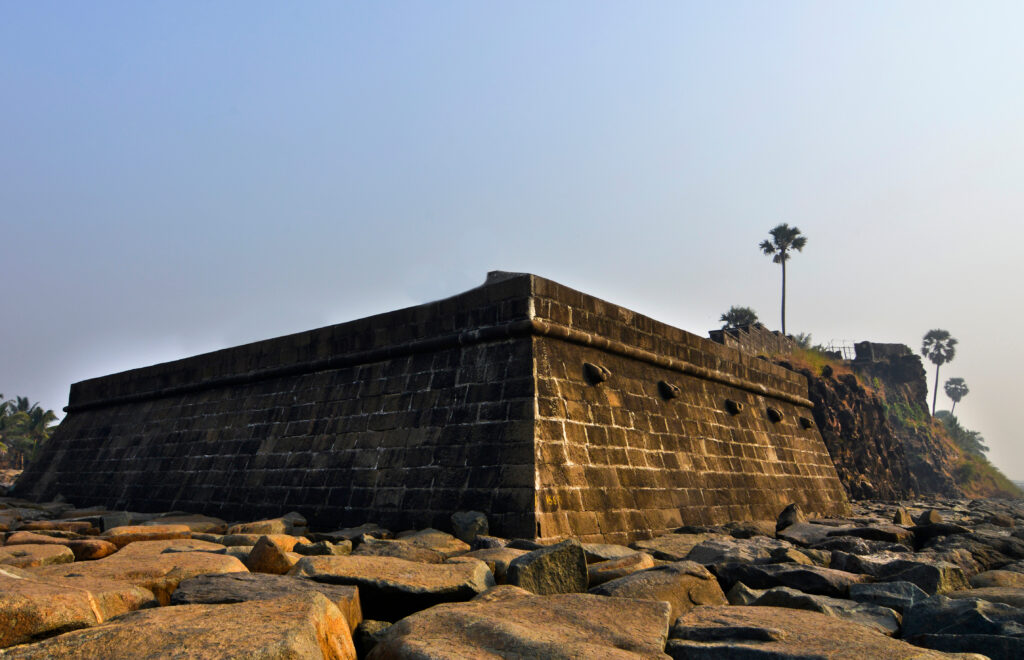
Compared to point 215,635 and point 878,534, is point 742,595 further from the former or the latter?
point 878,534

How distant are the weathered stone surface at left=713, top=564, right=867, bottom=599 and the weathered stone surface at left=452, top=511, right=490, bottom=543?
6.79 ft

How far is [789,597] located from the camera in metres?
3.63

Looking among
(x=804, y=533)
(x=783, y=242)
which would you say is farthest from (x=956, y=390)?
(x=804, y=533)

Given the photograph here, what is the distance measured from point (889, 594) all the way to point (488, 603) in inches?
85.1

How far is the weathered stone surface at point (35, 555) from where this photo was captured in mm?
4340

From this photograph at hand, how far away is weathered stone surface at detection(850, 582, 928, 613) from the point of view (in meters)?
3.70

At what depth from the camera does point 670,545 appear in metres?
6.22

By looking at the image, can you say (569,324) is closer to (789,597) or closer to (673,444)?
(673,444)

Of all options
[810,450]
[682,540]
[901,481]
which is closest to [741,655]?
[682,540]

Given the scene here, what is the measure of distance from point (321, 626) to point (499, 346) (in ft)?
15.3

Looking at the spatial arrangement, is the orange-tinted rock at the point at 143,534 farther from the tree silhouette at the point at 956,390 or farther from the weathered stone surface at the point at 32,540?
the tree silhouette at the point at 956,390

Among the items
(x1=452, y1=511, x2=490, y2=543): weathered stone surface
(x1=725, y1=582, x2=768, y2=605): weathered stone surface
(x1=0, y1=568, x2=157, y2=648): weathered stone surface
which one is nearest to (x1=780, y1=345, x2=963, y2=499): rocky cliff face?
(x1=452, y1=511, x2=490, y2=543): weathered stone surface

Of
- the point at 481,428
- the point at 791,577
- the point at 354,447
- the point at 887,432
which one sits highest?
Answer: the point at 887,432

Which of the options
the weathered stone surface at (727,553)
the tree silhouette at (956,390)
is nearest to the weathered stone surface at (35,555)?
the weathered stone surface at (727,553)
